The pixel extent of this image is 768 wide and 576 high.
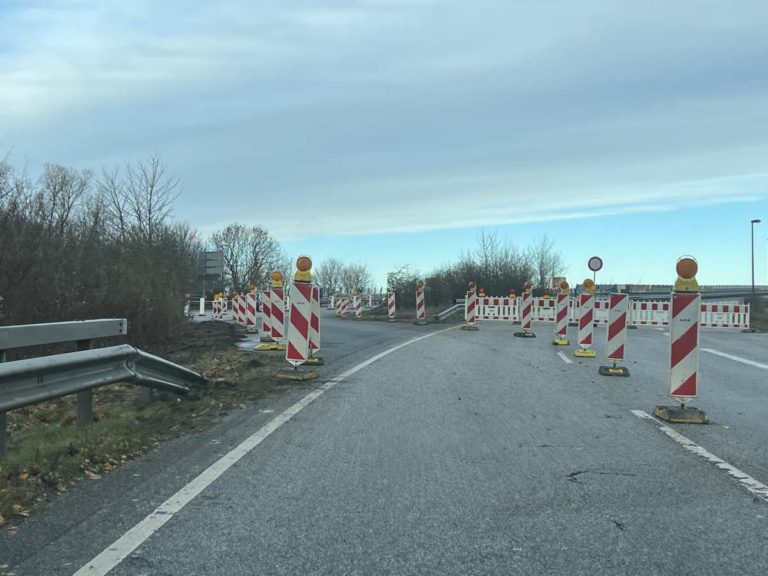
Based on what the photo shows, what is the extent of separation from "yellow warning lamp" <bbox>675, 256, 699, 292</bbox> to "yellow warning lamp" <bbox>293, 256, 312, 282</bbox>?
19.5ft

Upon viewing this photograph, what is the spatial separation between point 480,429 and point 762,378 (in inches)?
298

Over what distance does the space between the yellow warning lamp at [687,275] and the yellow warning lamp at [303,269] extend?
5945mm

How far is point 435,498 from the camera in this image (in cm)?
473

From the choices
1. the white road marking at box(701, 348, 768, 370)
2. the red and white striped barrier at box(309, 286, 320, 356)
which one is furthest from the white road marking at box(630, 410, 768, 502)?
the white road marking at box(701, 348, 768, 370)

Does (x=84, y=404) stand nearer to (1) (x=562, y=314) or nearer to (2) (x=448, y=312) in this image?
(1) (x=562, y=314)

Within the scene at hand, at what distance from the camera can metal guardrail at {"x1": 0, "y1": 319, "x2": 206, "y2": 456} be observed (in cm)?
532

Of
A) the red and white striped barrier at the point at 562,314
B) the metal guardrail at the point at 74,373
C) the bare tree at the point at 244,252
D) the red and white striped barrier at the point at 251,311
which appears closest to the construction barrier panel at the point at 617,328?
the red and white striped barrier at the point at 562,314

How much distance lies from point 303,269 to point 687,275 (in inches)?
247

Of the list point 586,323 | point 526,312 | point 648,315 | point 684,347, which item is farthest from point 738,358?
point 648,315

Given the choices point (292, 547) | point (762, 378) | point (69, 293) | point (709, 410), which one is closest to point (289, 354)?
point (69, 293)

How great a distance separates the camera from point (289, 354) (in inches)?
440

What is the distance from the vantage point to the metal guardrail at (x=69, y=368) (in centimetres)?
532

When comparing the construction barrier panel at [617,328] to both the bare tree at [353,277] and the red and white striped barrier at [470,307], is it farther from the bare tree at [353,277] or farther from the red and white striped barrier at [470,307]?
the bare tree at [353,277]

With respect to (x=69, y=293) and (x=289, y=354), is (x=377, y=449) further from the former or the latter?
(x=69, y=293)
